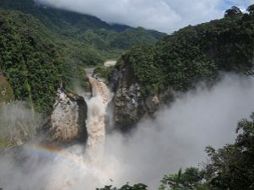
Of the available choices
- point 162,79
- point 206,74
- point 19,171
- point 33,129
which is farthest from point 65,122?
point 206,74

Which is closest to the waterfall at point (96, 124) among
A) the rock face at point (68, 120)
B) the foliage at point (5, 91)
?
the rock face at point (68, 120)

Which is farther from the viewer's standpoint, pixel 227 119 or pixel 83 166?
pixel 83 166

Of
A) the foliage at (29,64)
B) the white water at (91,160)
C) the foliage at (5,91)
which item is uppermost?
the foliage at (29,64)

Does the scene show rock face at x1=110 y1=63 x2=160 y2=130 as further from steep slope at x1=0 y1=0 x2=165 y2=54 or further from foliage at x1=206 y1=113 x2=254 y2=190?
steep slope at x1=0 y1=0 x2=165 y2=54

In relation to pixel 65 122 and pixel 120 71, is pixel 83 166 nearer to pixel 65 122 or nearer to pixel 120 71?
pixel 65 122

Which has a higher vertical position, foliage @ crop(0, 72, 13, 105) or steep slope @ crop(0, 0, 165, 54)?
steep slope @ crop(0, 0, 165, 54)

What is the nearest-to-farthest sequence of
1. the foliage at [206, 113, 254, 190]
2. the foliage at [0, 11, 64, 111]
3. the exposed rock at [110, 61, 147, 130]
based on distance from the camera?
the foliage at [206, 113, 254, 190] → the exposed rock at [110, 61, 147, 130] → the foliage at [0, 11, 64, 111]

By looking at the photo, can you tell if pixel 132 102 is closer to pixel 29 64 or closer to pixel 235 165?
pixel 29 64

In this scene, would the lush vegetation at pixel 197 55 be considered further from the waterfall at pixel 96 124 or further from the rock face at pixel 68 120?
the rock face at pixel 68 120

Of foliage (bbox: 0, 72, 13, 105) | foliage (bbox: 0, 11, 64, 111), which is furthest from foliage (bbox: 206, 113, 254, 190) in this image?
foliage (bbox: 0, 11, 64, 111)
